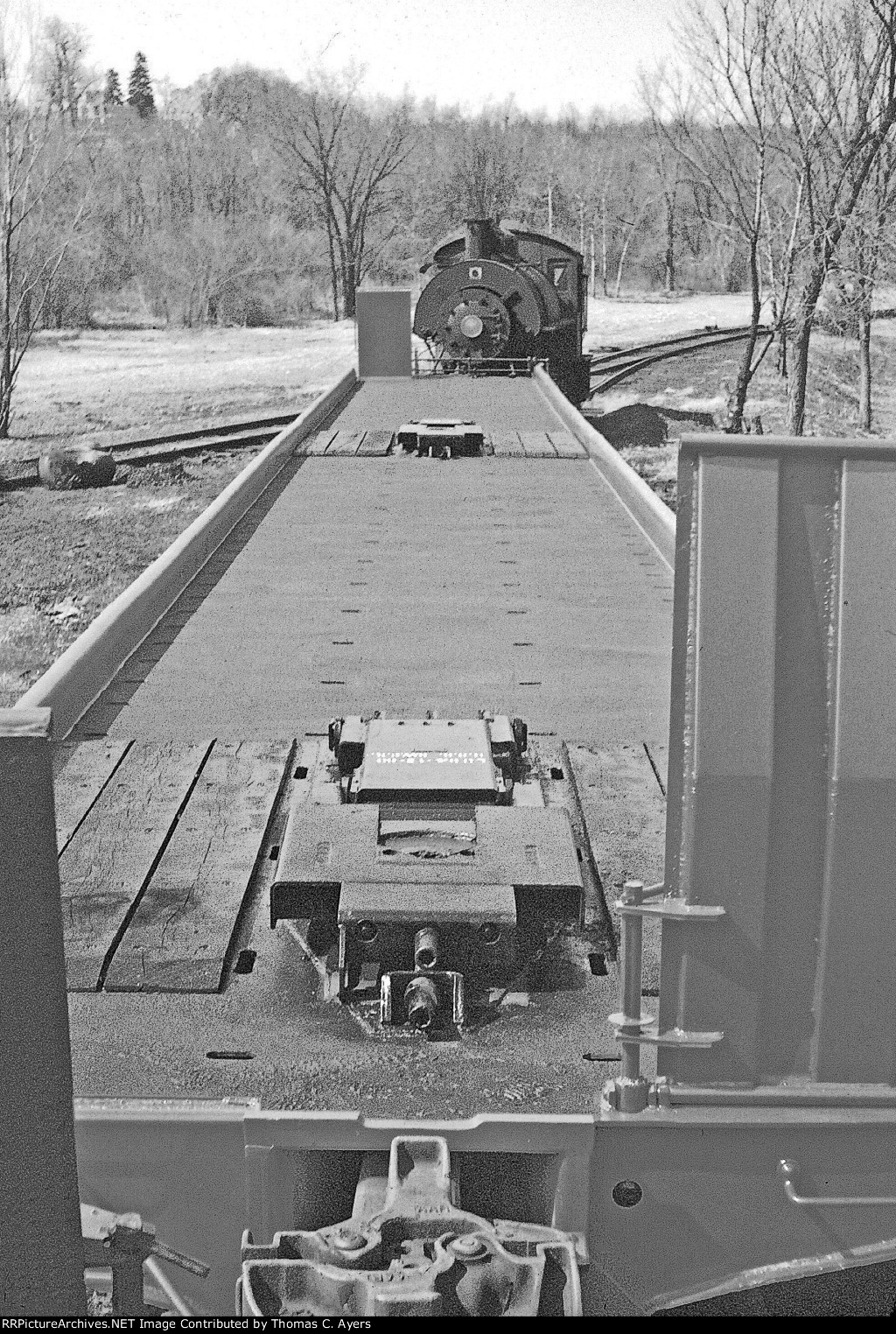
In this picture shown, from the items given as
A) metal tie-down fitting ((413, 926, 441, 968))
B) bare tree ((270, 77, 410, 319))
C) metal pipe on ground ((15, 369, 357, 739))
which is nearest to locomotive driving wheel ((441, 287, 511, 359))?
metal pipe on ground ((15, 369, 357, 739))

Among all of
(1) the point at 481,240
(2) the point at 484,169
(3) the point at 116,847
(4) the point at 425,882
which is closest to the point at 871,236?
(1) the point at 481,240

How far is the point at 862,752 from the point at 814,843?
0.21 metres

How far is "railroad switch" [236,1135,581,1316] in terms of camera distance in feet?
8.64

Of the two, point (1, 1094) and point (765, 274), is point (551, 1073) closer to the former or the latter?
point (1, 1094)

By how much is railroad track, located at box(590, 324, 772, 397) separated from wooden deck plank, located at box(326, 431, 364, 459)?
1691 cm

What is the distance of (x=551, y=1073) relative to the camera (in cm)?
331

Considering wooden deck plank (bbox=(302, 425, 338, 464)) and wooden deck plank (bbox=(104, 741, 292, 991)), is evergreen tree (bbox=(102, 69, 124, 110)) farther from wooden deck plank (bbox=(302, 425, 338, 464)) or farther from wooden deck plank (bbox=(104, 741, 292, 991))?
wooden deck plank (bbox=(104, 741, 292, 991))

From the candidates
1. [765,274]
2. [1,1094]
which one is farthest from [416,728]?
[765,274]

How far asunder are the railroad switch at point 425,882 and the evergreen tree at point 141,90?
8315 cm

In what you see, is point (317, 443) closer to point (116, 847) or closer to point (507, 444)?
point (507, 444)

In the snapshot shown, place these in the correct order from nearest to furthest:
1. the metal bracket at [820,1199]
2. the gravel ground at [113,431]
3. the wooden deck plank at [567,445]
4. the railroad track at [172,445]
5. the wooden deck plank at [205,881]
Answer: the metal bracket at [820,1199] < the wooden deck plank at [205,881] < the wooden deck plank at [567,445] < the gravel ground at [113,431] < the railroad track at [172,445]

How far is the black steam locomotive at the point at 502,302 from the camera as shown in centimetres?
2386

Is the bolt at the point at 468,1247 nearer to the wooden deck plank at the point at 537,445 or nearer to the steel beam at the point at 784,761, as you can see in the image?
the steel beam at the point at 784,761

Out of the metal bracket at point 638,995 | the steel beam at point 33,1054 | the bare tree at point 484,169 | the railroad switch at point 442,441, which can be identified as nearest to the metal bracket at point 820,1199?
the metal bracket at point 638,995
